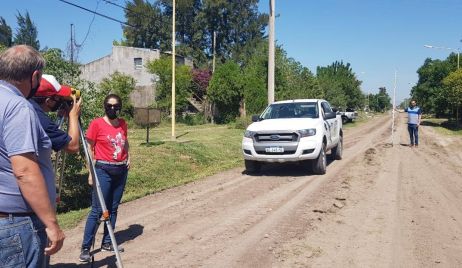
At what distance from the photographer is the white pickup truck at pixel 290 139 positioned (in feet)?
35.8

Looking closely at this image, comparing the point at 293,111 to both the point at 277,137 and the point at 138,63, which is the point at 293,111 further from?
the point at 138,63

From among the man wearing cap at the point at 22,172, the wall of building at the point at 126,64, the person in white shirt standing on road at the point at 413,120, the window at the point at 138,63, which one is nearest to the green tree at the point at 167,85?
the wall of building at the point at 126,64

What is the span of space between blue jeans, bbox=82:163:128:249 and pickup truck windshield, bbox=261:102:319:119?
24.4 feet

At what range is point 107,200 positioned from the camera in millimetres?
5328

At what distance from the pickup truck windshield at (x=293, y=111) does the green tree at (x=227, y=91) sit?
21947 mm

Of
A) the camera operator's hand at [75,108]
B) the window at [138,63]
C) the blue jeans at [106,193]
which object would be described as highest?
the window at [138,63]

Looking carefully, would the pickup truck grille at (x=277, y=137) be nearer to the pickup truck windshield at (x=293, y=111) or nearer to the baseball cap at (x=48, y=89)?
the pickup truck windshield at (x=293, y=111)

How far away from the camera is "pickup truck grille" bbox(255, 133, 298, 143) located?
10938 mm

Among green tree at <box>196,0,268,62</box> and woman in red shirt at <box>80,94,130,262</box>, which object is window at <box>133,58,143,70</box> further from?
woman in red shirt at <box>80,94,130,262</box>

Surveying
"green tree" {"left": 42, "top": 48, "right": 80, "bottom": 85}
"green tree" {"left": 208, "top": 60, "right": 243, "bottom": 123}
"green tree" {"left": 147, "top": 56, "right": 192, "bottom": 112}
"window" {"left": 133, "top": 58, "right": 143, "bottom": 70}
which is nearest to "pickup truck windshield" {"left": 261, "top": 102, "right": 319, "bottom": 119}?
"green tree" {"left": 42, "top": 48, "right": 80, "bottom": 85}

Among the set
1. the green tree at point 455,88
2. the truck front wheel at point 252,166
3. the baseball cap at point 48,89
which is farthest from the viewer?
the green tree at point 455,88

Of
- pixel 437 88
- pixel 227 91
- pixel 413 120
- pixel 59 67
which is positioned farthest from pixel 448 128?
pixel 59 67

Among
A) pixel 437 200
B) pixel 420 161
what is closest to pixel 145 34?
pixel 420 161

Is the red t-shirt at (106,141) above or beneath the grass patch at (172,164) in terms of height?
above
